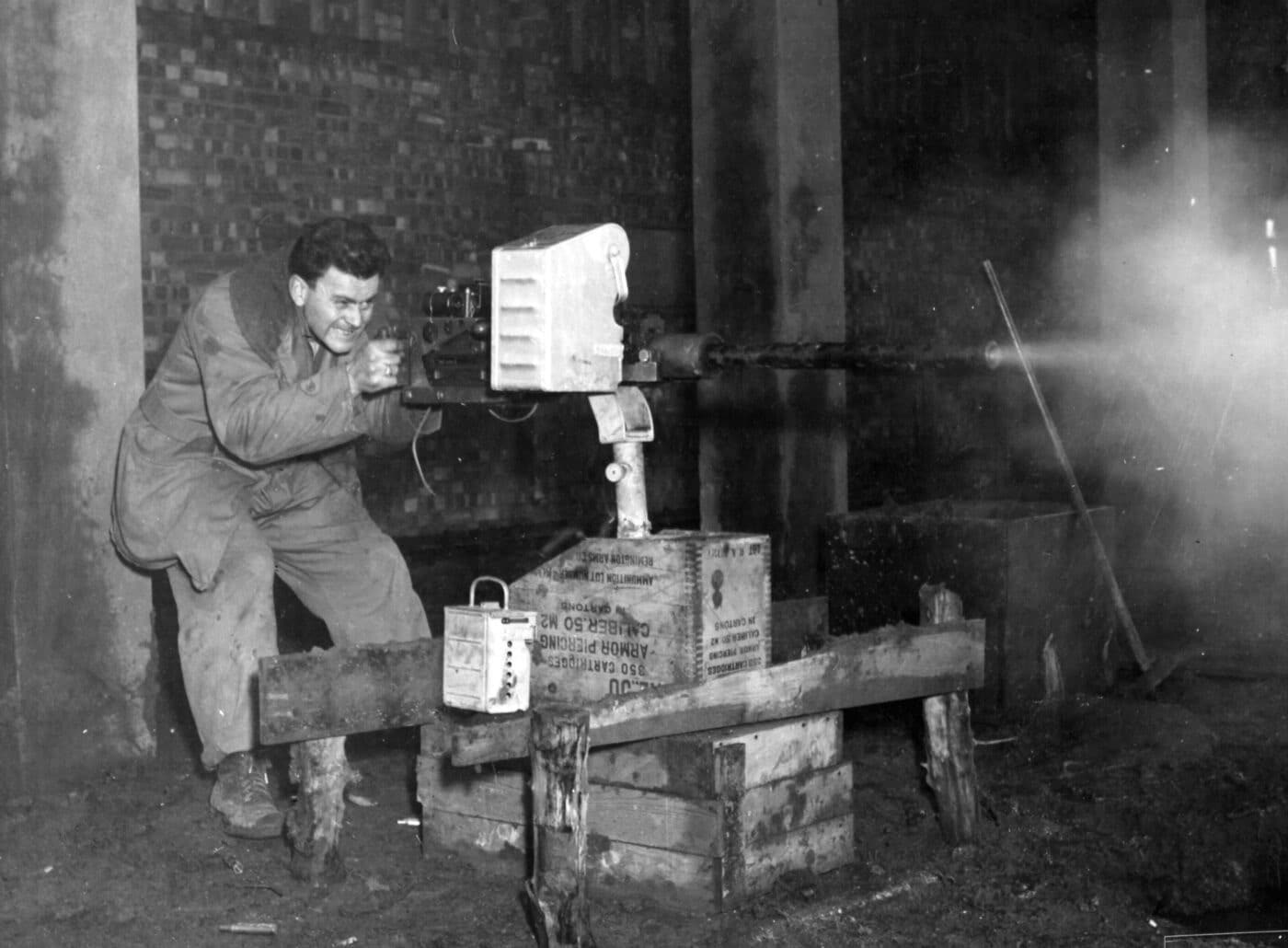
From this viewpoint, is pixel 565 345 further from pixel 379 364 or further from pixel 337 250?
pixel 337 250

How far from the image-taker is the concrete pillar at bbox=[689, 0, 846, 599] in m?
6.52

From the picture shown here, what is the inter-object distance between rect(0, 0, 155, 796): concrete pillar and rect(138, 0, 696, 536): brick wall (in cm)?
59

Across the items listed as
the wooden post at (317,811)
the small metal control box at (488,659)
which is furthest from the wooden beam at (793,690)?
the wooden post at (317,811)

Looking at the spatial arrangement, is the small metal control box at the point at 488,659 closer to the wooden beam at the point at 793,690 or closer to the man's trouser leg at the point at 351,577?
the wooden beam at the point at 793,690

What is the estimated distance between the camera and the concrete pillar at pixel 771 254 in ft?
21.4

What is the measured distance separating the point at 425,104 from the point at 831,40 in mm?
1892

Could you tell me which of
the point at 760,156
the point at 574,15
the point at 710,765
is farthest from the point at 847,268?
the point at 710,765

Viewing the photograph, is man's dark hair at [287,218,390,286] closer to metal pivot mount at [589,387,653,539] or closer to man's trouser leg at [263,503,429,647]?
man's trouser leg at [263,503,429,647]

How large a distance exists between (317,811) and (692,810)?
88 cm

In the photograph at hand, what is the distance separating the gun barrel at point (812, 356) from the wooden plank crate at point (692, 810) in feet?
2.96

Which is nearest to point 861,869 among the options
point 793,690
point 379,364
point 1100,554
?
point 793,690

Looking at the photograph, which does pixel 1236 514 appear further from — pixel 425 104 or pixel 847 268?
pixel 425 104

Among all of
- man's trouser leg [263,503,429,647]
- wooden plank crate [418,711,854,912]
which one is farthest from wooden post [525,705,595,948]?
man's trouser leg [263,503,429,647]

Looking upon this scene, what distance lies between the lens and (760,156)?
654cm
